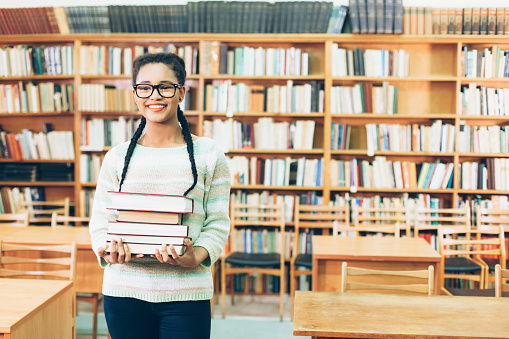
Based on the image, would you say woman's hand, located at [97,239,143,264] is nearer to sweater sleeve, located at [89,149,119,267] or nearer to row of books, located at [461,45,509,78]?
sweater sleeve, located at [89,149,119,267]

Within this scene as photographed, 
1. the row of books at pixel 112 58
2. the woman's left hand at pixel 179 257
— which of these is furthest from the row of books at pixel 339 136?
the woman's left hand at pixel 179 257

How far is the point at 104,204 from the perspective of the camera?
52.9 inches

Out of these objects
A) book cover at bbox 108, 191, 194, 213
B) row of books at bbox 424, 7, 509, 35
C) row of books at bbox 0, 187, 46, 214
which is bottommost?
row of books at bbox 0, 187, 46, 214

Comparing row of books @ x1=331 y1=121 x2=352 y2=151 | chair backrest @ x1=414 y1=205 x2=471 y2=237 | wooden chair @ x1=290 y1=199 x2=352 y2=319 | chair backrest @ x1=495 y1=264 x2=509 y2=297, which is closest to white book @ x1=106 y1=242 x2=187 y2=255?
chair backrest @ x1=495 y1=264 x2=509 y2=297

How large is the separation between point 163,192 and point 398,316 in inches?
38.8

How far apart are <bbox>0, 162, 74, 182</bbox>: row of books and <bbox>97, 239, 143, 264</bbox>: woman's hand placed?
3.83 metres

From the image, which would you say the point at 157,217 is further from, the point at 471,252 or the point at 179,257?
the point at 471,252

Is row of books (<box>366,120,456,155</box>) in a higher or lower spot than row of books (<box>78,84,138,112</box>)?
lower

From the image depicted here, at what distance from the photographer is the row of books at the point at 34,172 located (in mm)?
4773

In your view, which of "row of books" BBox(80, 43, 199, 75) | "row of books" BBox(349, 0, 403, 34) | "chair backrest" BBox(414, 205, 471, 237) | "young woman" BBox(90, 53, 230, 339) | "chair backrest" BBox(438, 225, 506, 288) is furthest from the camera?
"row of books" BBox(80, 43, 199, 75)

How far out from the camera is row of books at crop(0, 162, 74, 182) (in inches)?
188

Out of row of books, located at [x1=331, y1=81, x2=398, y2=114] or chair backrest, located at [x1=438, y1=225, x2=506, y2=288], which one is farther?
row of books, located at [x1=331, y1=81, x2=398, y2=114]

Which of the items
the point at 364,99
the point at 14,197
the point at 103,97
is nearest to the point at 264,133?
the point at 364,99

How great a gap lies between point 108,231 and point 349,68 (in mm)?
3696
